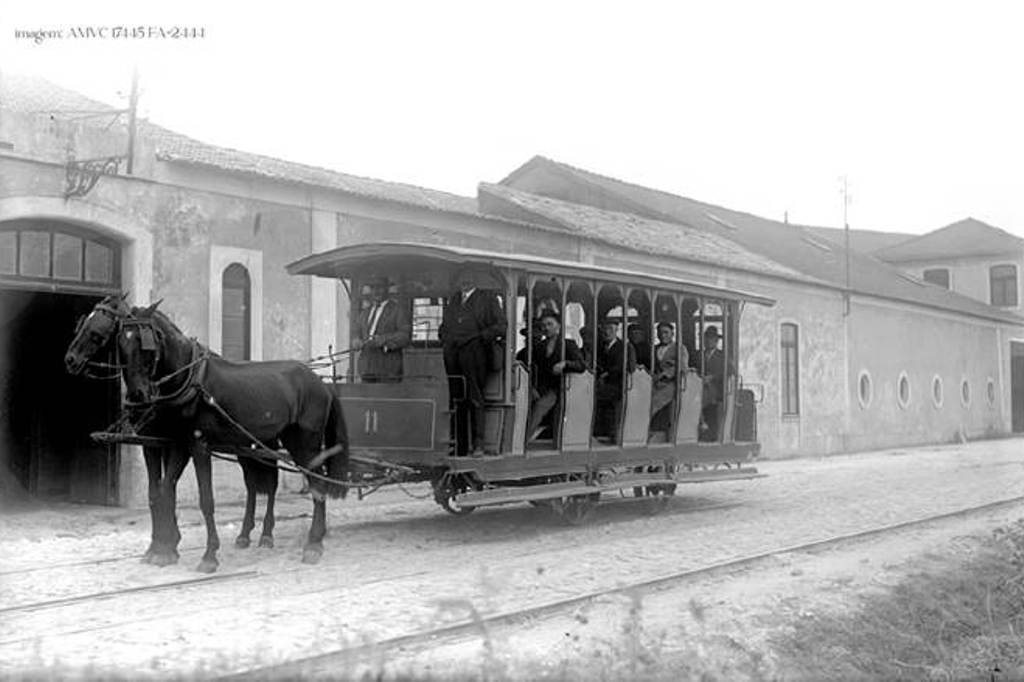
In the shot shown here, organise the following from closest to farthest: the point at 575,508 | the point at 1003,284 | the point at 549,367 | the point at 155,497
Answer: the point at 155,497 → the point at 549,367 → the point at 575,508 → the point at 1003,284

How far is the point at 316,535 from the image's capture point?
29.4 feet

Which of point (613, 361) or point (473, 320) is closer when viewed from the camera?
point (473, 320)

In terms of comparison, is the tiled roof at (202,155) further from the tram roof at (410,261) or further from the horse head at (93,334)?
the horse head at (93,334)

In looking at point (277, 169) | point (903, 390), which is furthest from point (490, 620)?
point (903, 390)

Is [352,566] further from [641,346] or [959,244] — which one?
[959,244]

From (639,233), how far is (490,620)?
16284 millimetres

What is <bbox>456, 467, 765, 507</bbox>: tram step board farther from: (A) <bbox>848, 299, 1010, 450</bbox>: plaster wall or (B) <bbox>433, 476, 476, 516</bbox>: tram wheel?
(A) <bbox>848, 299, 1010, 450</bbox>: plaster wall

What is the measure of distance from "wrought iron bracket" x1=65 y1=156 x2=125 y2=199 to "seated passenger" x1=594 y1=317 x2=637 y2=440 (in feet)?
17.7

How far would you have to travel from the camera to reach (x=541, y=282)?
1084cm

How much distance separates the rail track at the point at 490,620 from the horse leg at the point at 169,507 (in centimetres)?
279

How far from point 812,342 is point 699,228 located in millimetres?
4956

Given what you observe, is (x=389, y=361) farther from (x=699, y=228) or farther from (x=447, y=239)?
(x=699, y=228)

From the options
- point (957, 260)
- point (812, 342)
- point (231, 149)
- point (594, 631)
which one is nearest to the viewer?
point (594, 631)

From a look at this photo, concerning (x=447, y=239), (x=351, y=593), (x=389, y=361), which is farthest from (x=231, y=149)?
(x=351, y=593)
